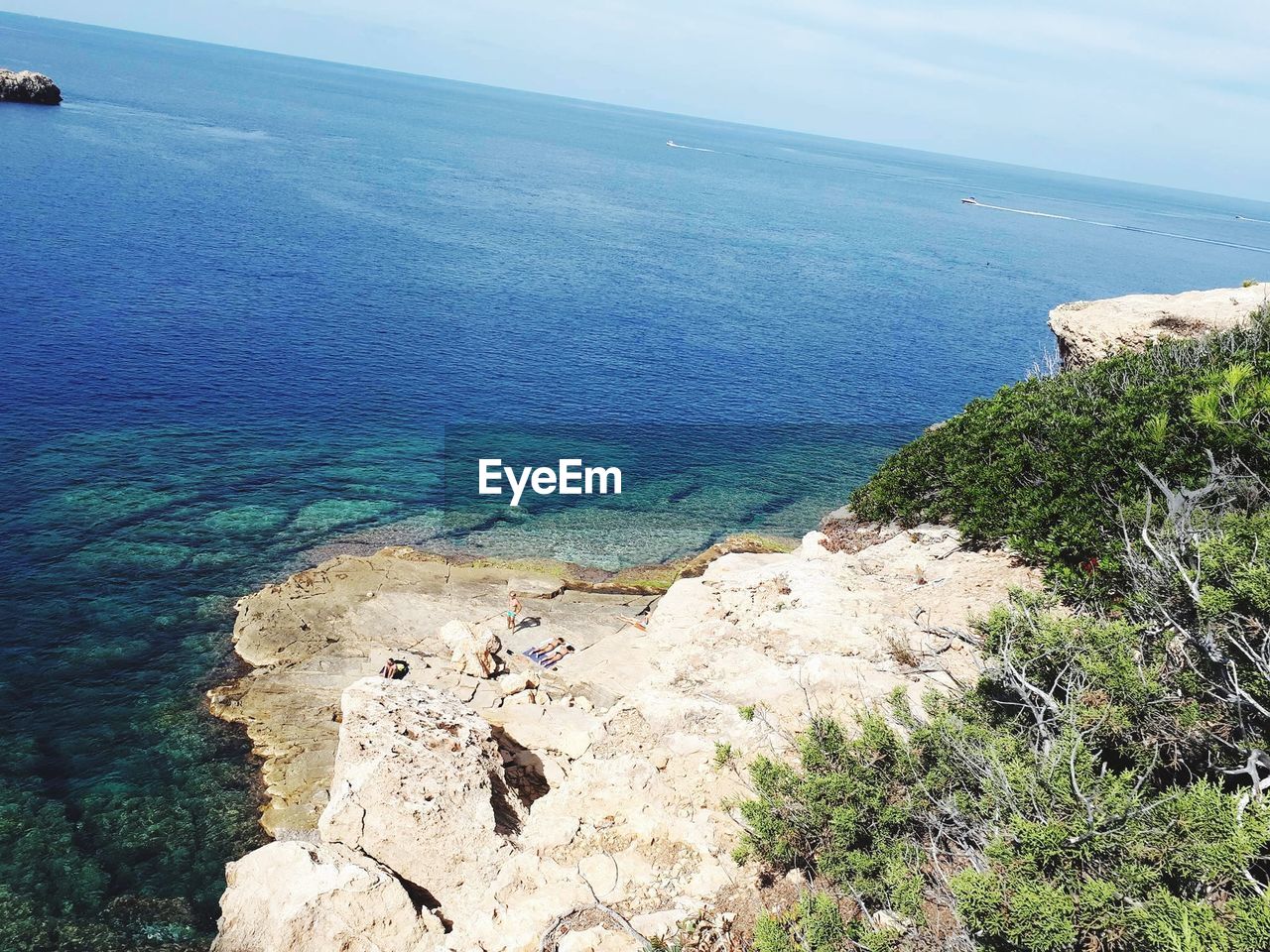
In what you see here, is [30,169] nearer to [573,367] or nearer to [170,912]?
[573,367]

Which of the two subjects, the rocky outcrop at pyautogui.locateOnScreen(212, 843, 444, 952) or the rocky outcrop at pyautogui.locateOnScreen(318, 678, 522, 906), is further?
the rocky outcrop at pyautogui.locateOnScreen(318, 678, 522, 906)

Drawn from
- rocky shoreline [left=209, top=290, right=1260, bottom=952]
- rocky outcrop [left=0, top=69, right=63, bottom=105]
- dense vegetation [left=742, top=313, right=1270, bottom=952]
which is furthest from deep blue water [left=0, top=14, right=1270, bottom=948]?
rocky outcrop [left=0, top=69, right=63, bottom=105]

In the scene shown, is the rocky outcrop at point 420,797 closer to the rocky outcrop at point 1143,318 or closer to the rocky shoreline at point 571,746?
the rocky shoreline at point 571,746
